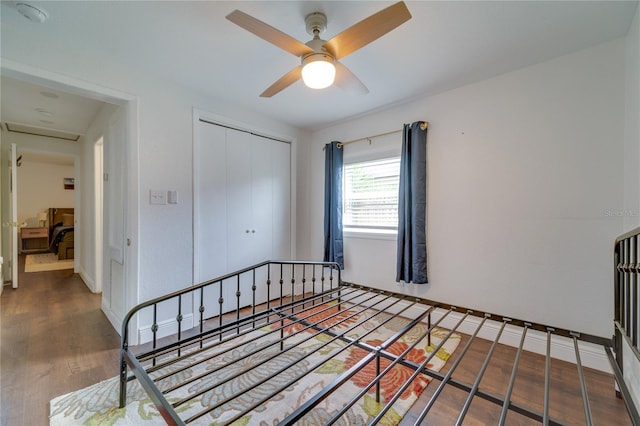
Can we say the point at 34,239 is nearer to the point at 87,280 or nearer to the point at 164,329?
the point at 87,280

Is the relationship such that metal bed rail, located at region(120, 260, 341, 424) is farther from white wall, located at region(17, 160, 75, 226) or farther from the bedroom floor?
white wall, located at region(17, 160, 75, 226)

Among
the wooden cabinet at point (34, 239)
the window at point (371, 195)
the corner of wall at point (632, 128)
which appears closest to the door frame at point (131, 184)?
the window at point (371, 195)

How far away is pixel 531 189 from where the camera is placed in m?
2.19

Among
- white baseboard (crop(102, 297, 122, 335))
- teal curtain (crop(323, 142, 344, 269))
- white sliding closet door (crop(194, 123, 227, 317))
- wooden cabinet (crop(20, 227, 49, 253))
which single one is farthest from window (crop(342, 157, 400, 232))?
wooden cabinet (crop(20, 227, 49, 253))

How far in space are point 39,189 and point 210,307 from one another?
7331 millimetres

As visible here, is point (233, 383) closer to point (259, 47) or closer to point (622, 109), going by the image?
point (259, 47)

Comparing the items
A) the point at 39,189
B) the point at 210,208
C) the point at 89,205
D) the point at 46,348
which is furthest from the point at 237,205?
the point at 39,189

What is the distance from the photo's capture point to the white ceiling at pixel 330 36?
5.15 feet

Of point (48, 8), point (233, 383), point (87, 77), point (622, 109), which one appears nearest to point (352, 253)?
point (233, 383)

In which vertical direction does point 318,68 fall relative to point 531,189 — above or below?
above

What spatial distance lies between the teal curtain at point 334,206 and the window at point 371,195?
0.12m

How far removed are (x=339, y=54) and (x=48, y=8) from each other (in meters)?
1.84

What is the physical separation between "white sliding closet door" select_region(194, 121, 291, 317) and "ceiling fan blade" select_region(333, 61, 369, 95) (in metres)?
1.69

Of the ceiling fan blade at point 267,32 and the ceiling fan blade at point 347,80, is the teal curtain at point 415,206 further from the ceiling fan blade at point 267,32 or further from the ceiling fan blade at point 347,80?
the ceiling fan blade at point 267,32
